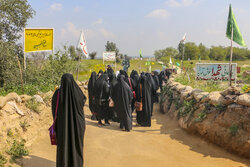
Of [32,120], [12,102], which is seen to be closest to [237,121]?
[32,120]

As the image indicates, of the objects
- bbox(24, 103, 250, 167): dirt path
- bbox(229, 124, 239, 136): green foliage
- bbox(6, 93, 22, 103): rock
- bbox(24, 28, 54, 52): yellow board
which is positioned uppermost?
bbox(24, 28, 54, 52): yellow board

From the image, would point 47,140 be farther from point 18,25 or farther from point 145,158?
point 18,25

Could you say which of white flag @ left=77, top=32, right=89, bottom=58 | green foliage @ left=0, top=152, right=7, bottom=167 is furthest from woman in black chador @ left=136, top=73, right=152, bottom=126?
white flag @ left=77, top=32, right=89, bottom=58

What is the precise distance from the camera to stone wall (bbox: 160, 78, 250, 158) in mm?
4036

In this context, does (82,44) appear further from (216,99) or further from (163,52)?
(163,52)

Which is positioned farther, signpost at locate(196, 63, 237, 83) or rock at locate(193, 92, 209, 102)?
signpost at locate(196, 63, 237, 83)

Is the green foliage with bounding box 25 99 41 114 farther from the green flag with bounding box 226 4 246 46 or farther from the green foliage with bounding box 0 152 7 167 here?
the green flag with bounding box 226 4 246 46

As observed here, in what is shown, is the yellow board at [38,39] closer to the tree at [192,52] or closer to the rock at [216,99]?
the rock at [216,99]

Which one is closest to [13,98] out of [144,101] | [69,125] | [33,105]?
[33,105]

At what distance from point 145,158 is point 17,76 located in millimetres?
5868

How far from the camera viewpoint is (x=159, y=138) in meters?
5.35

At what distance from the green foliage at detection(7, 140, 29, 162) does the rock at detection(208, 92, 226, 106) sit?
14.0 feet

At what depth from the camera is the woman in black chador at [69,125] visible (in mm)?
3168

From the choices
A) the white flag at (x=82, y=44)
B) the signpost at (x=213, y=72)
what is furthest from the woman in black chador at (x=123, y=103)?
the white flag at (x=82, y=44)
